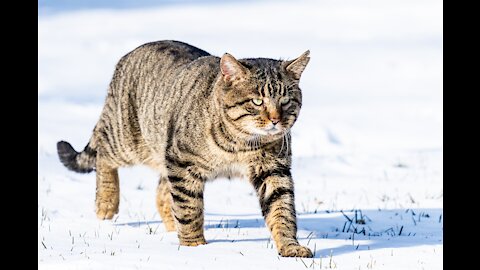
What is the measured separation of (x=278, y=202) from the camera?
6.74 metres

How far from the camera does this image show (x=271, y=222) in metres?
6.73

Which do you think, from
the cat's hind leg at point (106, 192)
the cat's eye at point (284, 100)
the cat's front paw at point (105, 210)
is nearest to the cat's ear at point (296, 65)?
the cat's eye at point (284, 100)

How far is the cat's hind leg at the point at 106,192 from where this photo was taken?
8625mm

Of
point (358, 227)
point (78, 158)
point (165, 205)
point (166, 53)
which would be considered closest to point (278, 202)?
point (358, 227)

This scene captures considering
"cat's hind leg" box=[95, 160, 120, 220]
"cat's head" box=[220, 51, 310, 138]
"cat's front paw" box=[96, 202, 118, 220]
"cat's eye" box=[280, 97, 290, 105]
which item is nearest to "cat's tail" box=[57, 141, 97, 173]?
"cat's hind leg" box=[95, 160, 120, 220]

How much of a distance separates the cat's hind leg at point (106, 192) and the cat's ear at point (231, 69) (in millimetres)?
2463

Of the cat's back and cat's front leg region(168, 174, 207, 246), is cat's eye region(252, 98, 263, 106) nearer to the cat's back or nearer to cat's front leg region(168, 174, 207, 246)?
cat's front leg region(168, 174, 207, 246)

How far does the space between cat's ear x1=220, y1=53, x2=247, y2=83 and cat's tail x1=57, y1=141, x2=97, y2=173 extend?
2824 mm

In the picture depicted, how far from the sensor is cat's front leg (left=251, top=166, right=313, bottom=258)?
6.59 meters

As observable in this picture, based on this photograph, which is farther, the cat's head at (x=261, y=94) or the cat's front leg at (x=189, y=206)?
the cat's front leg at (x=189, y=206)

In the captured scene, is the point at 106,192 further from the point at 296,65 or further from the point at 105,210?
the point at 296,65

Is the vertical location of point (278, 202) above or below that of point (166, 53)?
below

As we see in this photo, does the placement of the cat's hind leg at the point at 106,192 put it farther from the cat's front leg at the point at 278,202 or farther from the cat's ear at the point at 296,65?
the cat's ear at the point at 296,65

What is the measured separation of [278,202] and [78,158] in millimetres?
3100
